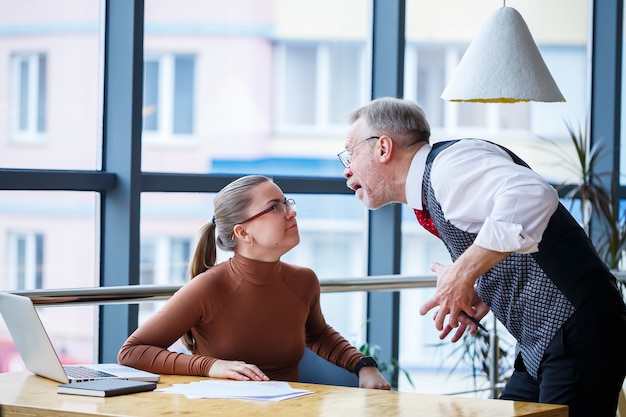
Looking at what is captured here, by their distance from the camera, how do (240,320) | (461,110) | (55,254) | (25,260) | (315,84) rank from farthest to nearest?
(461,110) → (315,84) → (55,254) → (25,260) → (240,320)

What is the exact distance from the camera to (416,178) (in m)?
2.37

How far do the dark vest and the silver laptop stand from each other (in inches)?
32.9

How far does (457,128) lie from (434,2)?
2.38 ft

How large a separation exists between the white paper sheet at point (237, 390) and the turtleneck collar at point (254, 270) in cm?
40

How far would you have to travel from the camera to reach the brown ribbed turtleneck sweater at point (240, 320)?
2.59 meters

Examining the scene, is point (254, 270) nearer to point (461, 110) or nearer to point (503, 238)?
point (503, 238)

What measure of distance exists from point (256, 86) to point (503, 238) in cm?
303

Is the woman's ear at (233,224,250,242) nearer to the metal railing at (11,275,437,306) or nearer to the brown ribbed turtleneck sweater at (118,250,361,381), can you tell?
the brown ribbed turtleneck sweater at (118,250,361,381)

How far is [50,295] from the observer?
2.64 m

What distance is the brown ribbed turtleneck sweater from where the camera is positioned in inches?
102

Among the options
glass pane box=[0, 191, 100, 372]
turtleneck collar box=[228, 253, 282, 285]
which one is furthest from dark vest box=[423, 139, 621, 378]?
glass pane box=[0, 191, 100, 372]

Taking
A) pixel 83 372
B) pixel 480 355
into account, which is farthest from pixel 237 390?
pixel 480 355

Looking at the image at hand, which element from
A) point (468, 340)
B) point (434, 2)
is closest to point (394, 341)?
point (468, 340)

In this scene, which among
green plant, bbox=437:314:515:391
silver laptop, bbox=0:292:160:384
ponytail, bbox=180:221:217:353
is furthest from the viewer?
green plant, bbox=437:314:515:391
